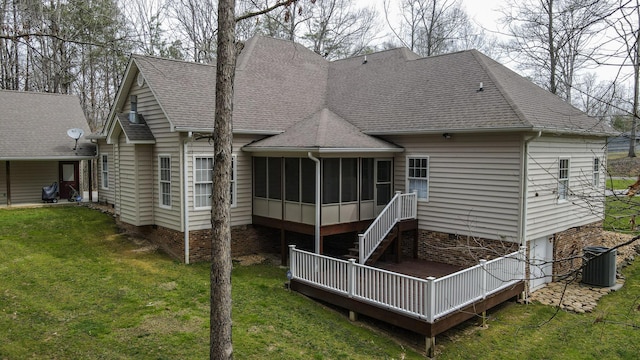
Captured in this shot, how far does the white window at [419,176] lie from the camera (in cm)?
1434

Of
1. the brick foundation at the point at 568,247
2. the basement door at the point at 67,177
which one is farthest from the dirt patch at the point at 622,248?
the basement door at the point at 67,177

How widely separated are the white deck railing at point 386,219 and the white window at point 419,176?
0.93 ft

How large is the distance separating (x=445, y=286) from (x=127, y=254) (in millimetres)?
Answer: 9476

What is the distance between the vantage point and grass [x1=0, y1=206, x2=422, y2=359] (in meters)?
8.26

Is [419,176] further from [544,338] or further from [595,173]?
[595,173]

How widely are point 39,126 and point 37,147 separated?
182cm

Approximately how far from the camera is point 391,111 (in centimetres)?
1577

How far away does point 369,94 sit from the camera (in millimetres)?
17422

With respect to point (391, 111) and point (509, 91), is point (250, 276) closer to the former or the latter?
point (391, 111)

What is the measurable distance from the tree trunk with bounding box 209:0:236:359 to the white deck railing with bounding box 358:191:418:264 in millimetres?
5824

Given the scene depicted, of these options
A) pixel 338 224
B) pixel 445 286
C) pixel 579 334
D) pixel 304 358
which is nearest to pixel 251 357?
pixel 304 358

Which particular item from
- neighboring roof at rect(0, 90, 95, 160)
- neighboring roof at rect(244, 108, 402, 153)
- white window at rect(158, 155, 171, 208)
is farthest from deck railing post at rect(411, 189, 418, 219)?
neighboring roof at rect(0, 90, 95, 160)

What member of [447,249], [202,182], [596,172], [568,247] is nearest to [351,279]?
[447,249]

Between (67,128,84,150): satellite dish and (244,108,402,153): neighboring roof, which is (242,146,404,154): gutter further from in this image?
(67,128,84,150): satellite dish
